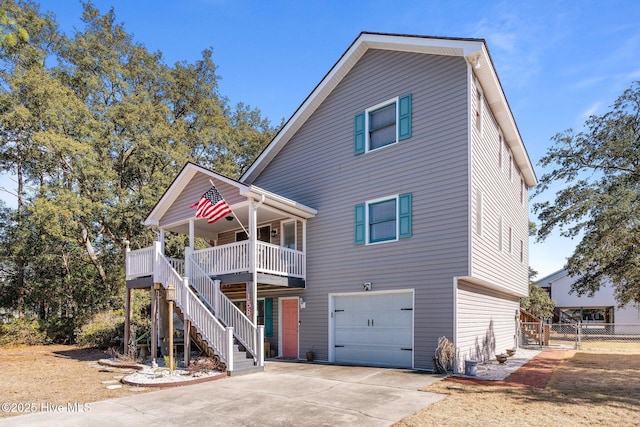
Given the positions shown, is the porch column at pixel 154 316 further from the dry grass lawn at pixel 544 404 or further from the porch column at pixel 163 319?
the dry grass lawn at pixel 544 404

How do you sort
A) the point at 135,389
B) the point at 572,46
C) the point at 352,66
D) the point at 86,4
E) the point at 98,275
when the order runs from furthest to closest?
the point at 86,4 < the point at 98,275 < the point at 352,66 < the point at 572,46 < the point at 135,389

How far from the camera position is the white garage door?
12.1m

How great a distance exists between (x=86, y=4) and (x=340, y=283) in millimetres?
23764

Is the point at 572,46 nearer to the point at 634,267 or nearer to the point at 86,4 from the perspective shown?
the point at 634,267

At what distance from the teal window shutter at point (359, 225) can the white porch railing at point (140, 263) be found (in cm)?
688

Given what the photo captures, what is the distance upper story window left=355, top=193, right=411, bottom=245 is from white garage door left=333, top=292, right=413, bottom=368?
5.71 feet

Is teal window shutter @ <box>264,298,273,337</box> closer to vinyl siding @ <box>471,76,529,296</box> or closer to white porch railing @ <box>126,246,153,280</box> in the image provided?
white porch railing @ <box>126,246,153,280</box>

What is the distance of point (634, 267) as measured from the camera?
16.3 metres

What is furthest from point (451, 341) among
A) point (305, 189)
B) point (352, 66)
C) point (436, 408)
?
point (352, 66)

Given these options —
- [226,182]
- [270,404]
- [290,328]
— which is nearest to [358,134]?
[226,182]

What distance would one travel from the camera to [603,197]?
621 inches

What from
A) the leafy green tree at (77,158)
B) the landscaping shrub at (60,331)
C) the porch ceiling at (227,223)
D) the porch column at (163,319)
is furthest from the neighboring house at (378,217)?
the landscaping shrub at (60,331)

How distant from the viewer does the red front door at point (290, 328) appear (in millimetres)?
14789

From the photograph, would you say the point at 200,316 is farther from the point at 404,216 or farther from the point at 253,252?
the point at 404,216
